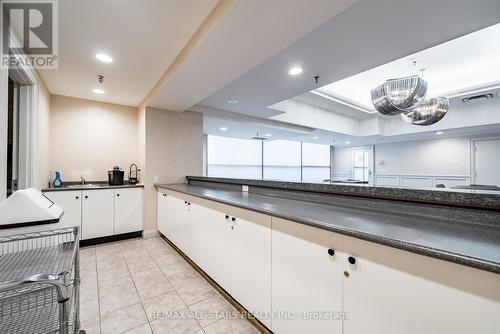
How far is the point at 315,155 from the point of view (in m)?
9.73

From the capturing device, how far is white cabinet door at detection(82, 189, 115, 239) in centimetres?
316

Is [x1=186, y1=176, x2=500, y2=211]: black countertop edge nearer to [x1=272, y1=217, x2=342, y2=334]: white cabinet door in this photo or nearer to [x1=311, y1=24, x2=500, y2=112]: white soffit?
[x1=272, y1=217, x2=342, y2=334]: white cabinet door

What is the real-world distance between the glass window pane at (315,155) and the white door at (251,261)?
796 centimetres

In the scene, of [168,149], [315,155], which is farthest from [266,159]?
[168,149]

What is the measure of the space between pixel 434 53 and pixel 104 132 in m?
5.42

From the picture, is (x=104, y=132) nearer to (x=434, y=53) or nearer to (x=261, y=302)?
(x=261, y=302)

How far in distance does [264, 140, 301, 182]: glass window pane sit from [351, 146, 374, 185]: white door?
2541 millimetres

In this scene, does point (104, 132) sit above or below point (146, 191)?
above

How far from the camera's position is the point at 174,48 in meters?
2.14

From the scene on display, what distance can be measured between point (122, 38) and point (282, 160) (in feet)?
24.0

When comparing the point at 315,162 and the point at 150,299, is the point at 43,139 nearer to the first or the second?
the point at 150,299

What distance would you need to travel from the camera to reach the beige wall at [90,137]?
134 inches

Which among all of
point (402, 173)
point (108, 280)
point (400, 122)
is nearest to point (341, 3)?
point (108, 280)

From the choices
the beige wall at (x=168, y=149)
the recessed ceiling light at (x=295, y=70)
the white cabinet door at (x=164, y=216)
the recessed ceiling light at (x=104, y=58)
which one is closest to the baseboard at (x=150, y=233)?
the beige wall at (x=168, y=149)
